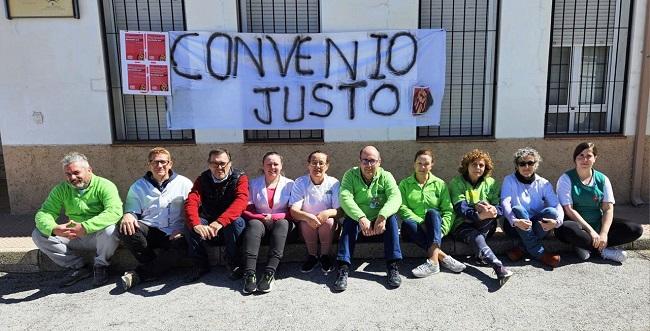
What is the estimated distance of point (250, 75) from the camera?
549 cm

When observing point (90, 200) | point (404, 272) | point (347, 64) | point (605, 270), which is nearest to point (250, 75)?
point (347, 64)

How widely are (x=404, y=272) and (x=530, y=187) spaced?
1.48 meters

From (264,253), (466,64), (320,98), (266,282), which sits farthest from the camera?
(466,64)

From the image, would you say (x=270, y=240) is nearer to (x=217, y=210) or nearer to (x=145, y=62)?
(x=217, y=210)

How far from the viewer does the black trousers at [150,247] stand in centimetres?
400

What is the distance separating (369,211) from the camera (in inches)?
168

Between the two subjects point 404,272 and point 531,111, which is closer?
point 404,272

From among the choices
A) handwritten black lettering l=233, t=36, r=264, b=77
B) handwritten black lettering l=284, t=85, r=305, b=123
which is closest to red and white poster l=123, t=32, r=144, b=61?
handwritten black lettering l=233, t=36, r=264, b=77

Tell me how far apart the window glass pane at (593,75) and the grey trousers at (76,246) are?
5.82 metres

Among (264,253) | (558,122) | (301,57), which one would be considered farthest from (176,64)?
(558,122)

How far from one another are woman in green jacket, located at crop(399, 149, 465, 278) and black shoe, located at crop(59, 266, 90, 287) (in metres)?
3.02

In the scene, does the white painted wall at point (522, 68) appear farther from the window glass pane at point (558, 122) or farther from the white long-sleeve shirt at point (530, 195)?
the white long-sleeve shirt at point (530, 195)

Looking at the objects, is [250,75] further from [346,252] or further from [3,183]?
[3,183]

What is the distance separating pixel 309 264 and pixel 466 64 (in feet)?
10.9
